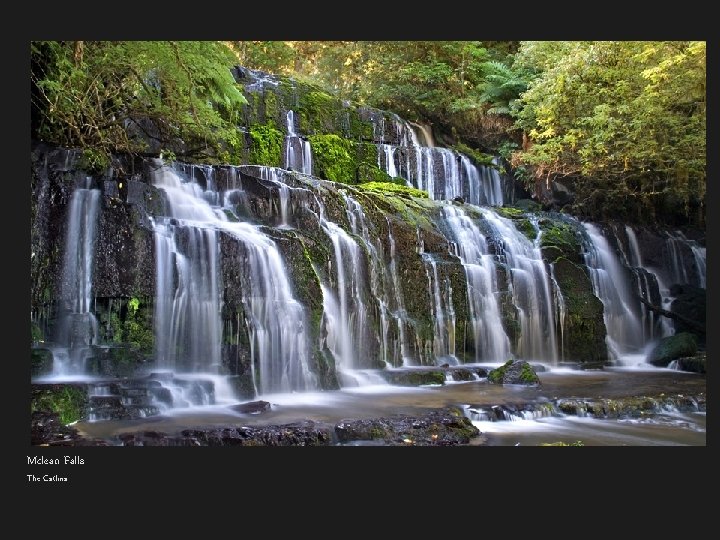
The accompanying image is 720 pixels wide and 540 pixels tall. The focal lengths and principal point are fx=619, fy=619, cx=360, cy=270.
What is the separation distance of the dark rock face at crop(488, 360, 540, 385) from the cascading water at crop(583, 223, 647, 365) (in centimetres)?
422

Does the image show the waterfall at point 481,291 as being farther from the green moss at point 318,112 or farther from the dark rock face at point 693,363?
the green moss at point 318,112

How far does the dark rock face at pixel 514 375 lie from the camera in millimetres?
9875

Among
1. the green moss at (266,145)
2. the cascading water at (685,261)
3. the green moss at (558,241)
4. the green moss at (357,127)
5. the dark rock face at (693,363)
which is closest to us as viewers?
the dark rock face at (693,363)

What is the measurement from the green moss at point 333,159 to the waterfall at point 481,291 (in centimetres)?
430

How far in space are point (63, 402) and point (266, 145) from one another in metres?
11.1

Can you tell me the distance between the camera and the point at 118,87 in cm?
888

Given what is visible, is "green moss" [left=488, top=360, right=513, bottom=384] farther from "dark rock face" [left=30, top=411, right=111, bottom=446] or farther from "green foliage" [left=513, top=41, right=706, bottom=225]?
"dark rock face" [left=30, top=411, right=111, bottom=446]

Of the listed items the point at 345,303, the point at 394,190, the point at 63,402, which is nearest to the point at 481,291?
the point at 345,303

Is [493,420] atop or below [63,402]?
below

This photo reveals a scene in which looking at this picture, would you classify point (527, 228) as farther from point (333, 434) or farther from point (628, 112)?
point (333, 434)

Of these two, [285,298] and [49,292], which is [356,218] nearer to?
[285,298]

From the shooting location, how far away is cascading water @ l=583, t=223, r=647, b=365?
45.8 ft

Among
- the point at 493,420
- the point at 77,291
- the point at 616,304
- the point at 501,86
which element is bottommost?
the point at 493,420

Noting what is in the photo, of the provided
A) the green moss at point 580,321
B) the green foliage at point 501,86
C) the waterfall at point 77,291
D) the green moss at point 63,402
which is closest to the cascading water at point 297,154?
the green foliage at point 501,86
